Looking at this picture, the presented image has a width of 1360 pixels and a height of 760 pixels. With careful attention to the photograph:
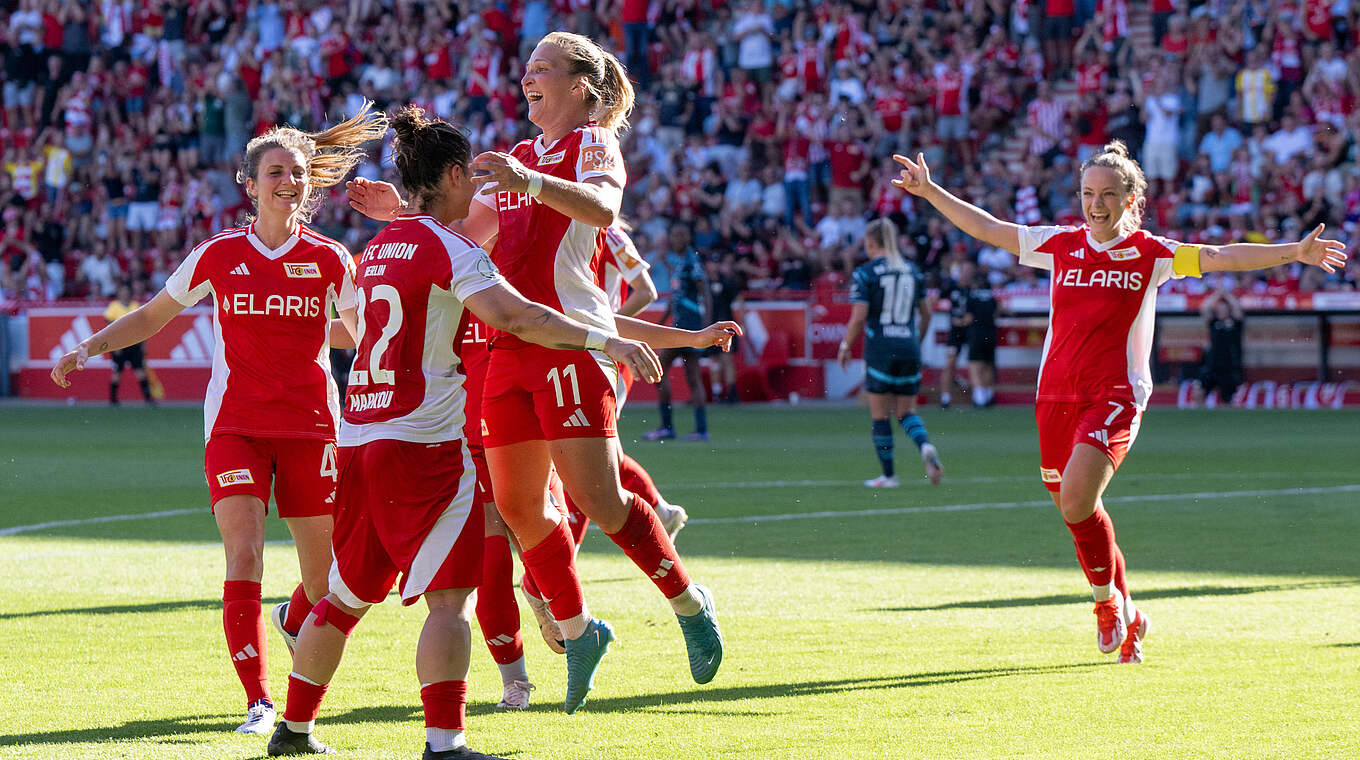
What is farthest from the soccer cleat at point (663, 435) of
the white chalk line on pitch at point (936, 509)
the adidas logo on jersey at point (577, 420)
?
the adidas logo on jersey at point (577, 420)

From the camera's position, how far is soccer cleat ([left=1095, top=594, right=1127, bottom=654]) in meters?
6.83

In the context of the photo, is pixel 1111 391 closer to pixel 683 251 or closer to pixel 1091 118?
pixel 683 251

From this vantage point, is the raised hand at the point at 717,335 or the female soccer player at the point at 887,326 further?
the female soccer player at the point at 887,326

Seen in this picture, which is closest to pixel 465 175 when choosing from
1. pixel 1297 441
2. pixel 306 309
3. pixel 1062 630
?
pixel 306 309

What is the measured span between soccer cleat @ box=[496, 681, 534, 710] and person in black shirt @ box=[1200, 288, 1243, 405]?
18351 mm

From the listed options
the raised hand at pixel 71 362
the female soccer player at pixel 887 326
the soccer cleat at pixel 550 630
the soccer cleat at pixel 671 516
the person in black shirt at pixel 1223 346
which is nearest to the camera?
the raised hand at pixel 71 362

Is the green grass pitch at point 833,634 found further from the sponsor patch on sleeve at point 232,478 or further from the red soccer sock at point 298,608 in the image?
the sponsor patch on sleeve at point 232,478

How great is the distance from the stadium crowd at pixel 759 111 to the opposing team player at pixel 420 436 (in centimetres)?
1336

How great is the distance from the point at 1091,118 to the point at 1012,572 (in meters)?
17.3

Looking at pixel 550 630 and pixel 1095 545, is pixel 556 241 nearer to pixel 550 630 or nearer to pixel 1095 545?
pixel 550 630

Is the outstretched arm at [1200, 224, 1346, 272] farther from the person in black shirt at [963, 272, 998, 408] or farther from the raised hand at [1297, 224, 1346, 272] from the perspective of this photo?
the person in black shirt at [963, 272, 998, 408]

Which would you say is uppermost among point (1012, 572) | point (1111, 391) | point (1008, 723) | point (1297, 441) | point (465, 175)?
point (465, 175)

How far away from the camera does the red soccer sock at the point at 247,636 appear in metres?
5.71

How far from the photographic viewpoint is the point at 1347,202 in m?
23.1
